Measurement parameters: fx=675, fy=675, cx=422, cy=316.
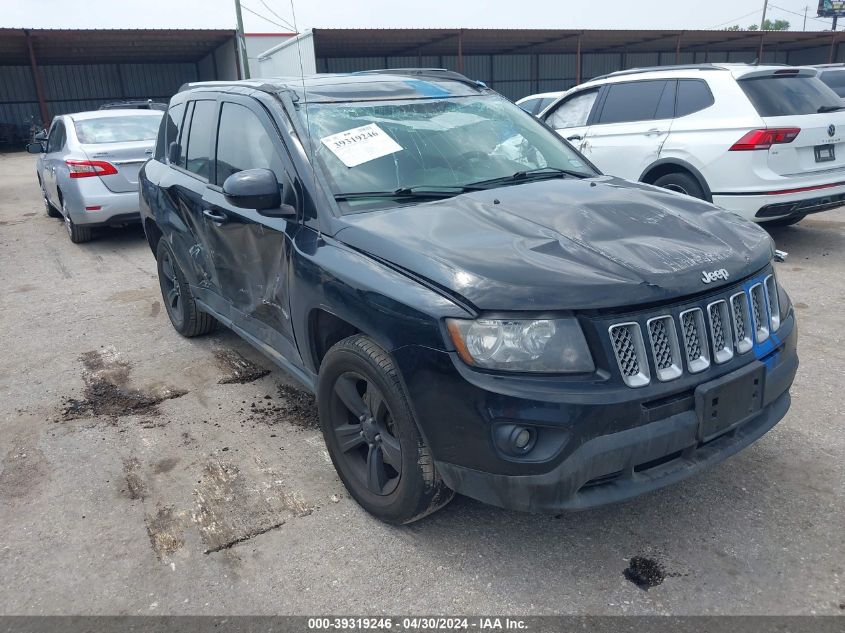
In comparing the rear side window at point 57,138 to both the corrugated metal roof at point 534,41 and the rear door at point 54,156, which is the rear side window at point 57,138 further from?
the corrugated metal roof at point 534,41

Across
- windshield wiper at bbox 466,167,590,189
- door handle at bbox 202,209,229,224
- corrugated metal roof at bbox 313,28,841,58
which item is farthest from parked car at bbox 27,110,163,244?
corrugated metal roof at bbox 313,28,841,58

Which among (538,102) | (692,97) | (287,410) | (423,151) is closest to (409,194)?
(423,151)

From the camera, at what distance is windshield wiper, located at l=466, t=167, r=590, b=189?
3.32 metres

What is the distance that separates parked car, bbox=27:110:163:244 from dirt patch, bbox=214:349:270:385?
175 inches

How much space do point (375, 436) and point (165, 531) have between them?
1.07m

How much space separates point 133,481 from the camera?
3.44m

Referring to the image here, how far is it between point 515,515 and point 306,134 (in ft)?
6.73

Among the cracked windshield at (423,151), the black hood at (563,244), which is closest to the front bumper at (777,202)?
the cracked windshield at (423,151)

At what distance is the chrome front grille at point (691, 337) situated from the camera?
2316mm

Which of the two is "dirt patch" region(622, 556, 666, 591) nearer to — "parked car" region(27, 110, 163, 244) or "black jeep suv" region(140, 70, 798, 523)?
"black jeep suv" region(140, 70, 798, 523)

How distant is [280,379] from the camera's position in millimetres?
4582

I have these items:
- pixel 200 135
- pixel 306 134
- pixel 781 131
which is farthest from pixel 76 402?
pixel 781 131

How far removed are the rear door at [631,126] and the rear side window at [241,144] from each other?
15.9ft

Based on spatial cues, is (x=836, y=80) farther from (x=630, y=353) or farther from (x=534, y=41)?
(x=534, y=41)
